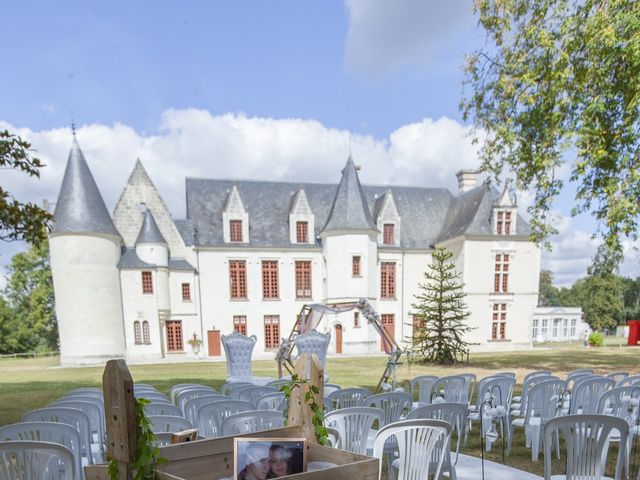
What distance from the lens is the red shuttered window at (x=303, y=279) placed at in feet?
70.9

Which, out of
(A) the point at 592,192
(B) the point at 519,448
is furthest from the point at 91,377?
(A) the point at 592,192

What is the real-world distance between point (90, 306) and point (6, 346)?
17712 millimetres

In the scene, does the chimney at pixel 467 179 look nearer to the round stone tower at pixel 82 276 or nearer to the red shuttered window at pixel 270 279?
the red shuttered window at pixel 270 279

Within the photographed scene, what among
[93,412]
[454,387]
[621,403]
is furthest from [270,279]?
[621,403]

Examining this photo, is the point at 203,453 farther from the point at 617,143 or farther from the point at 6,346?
the point at 6,346

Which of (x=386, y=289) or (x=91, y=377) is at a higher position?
(x=386, y=289)

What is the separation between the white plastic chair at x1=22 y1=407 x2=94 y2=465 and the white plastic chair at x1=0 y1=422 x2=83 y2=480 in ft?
1.23

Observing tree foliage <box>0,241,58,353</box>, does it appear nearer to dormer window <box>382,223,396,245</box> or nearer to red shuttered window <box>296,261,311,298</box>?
red shuttered window <box>296,261,311,298</box>

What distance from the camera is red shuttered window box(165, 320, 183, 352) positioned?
19.8m

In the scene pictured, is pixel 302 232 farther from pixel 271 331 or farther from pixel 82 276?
pixel 82 276

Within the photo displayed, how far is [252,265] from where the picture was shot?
21156 millimetres

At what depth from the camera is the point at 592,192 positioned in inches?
303

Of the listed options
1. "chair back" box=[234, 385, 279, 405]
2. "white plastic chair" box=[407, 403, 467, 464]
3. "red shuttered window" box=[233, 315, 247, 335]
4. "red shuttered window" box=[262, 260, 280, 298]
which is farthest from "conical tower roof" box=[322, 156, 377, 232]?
"white plastic chair" box=[407, 403, 467, 464]

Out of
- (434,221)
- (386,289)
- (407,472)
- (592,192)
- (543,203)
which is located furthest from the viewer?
(434,221)
